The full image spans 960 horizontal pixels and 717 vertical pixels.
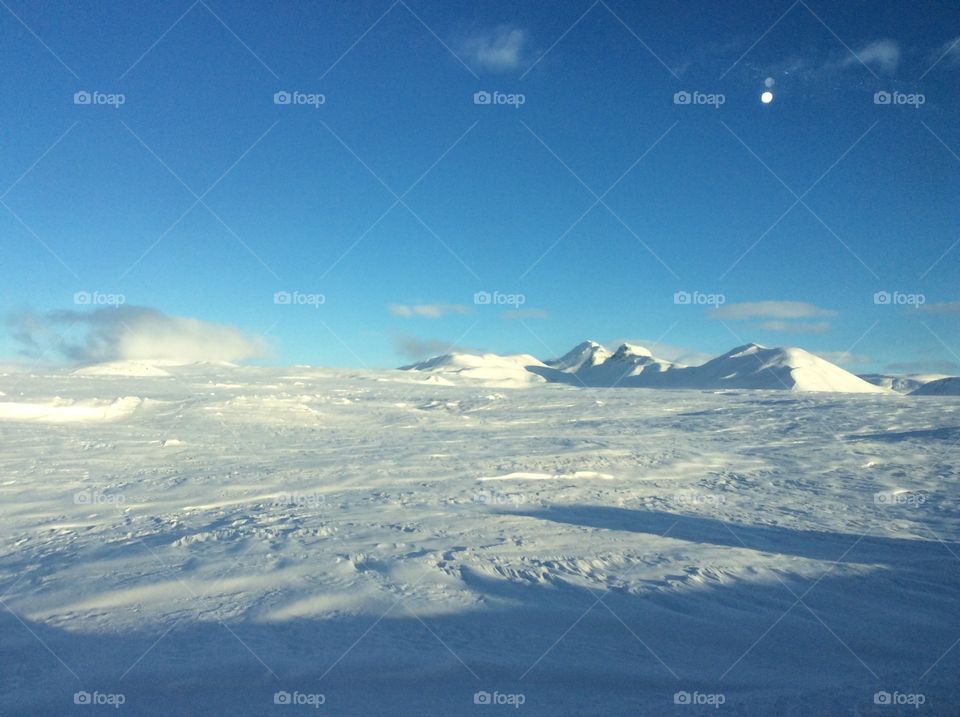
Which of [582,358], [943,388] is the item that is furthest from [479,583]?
[582,358]

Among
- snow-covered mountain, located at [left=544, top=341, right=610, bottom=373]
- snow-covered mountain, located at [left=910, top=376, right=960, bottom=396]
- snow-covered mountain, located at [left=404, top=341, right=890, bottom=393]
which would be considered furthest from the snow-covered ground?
snow-covered mountain, located at [left=544, top=341, right=610, bottom=373]

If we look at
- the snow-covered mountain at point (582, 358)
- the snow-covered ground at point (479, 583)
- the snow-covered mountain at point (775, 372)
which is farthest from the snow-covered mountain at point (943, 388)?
the snow-covered mountain at point (582, 358)

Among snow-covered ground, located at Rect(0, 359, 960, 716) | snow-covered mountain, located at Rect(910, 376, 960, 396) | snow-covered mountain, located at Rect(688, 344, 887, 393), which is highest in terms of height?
snow-covered mountain, located at Rect(688, 344, 887, 393)

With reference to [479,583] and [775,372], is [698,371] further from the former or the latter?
[479,583]

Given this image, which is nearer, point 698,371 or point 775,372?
point 775,372

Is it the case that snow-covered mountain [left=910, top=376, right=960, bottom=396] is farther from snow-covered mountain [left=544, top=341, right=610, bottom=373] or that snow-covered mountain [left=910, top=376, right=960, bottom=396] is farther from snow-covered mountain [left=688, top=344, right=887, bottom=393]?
snow-covered mountain [left=544, top=341, right=610, bottom=373]

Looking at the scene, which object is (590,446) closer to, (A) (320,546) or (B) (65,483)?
(A) (320,546)

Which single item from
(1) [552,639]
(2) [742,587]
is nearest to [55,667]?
(1) [552,639]

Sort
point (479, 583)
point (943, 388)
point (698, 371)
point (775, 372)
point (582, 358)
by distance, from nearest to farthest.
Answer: point (479, 583)
point (943, 388)
point (775, 372)
point (698, 371)
point (582, 358)
